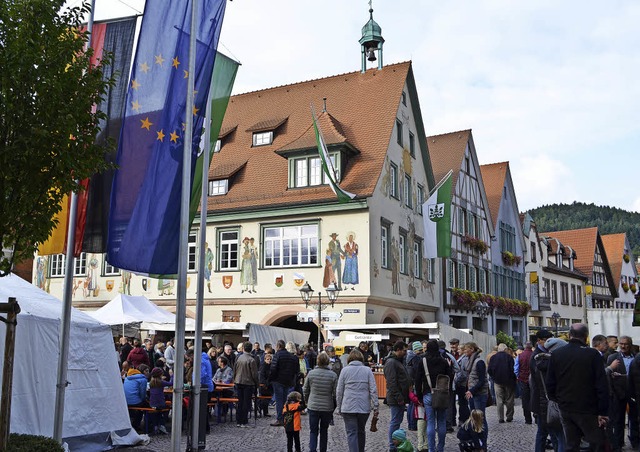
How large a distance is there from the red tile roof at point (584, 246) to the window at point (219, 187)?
41889mm

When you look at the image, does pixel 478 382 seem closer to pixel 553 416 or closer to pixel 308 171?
pixel 553 416

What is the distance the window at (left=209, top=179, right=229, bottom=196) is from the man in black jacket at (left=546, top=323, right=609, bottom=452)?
21992 millimetres

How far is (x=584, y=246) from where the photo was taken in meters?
63.4

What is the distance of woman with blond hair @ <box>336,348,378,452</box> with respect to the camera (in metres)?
9.35

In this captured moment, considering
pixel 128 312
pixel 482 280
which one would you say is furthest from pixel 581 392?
pixel 482 280

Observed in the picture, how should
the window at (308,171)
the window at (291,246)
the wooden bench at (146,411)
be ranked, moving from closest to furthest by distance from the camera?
the wooden bench at (146,411), the window at (291,246), the window at (308,171)

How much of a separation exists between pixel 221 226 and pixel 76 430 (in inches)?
678

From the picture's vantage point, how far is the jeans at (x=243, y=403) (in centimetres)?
1501

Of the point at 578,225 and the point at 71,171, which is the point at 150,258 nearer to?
the point at 71,171

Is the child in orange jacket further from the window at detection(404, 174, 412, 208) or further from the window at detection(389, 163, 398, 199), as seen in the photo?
the window at detection(404, 174, 412, 208)

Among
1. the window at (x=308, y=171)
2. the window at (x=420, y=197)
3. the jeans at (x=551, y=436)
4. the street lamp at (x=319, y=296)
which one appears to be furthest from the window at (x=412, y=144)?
the jeans at (x=551, y=436)

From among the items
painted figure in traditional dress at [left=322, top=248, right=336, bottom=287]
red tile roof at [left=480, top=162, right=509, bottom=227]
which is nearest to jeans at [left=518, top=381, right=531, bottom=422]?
painted figure in traditional dress at [left=322, top=248, right=336, bottom=287]

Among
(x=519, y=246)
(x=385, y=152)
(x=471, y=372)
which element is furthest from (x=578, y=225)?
(x=471, y=372)

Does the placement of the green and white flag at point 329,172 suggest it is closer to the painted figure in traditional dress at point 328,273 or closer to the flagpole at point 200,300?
the painted figure in traditional dress at point 328,273
